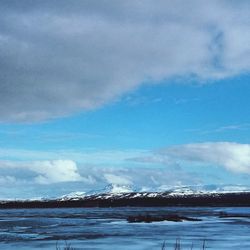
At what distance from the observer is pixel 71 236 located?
3388cm

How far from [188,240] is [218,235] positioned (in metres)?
4.26

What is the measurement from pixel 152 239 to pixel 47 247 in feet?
24.8

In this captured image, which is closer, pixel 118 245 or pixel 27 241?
pixel 118 245

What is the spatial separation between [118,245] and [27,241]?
6117 millimetres

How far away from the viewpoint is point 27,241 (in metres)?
30.4

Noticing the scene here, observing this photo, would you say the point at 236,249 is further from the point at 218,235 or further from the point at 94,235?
the point at 94,235

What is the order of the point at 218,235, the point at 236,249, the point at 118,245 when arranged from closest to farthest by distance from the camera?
the point at 236,249 → the point at 118,245 → the point at 218,235

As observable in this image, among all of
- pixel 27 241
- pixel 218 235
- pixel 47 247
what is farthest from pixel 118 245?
pixel 218 235

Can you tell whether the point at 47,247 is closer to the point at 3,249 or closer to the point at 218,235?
the point at 3,249

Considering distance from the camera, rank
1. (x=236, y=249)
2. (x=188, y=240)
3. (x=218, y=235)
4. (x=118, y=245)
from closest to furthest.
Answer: (x=236, y=249)
(x=118, y=245)
(x=188, y=240)
(x=218, y=235)

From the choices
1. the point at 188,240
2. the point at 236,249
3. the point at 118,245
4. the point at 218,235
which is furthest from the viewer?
the point at 218,235

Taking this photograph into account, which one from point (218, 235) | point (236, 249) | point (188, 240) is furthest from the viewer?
point (218, 235)

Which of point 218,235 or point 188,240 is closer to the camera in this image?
point 188,240

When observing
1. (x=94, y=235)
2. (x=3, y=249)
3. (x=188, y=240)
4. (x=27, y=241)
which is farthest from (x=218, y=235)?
(x=3, y=249)
